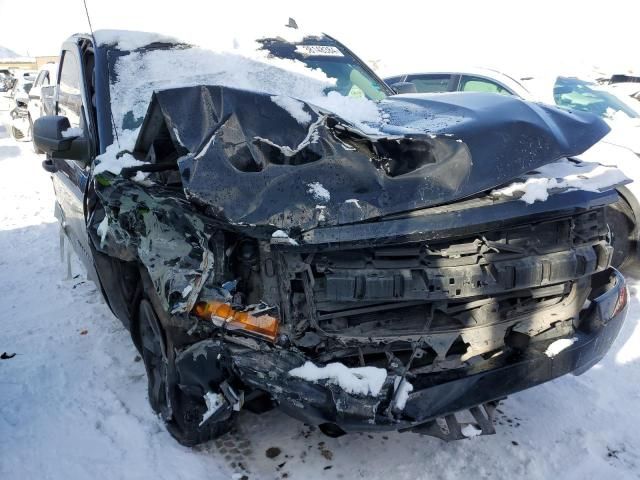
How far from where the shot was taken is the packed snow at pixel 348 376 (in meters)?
1.99

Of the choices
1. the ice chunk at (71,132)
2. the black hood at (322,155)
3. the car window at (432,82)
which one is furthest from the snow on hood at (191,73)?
the car window at (432,82)

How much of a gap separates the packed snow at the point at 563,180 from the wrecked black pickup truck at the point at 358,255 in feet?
0.04

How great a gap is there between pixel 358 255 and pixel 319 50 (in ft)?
8.30

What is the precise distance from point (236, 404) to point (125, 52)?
232 cm

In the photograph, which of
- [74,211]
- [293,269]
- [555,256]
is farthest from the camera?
[74,211]

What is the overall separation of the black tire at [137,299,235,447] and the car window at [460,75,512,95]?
4517 millimetres

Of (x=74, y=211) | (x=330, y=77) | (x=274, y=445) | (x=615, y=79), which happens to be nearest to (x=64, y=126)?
(x=74, y=211)

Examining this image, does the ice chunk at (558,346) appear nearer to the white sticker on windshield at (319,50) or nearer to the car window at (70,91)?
the white sticker on windshield at (319,50)

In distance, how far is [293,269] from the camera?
2.08 metres

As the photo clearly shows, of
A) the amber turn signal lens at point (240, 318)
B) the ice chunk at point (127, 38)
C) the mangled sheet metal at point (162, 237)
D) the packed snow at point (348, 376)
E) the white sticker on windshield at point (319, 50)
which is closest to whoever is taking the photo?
the packed snow at point (348, 376)

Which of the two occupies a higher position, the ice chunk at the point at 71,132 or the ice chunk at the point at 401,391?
the ice chunk at the point at 71,132

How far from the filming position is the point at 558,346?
2.29m

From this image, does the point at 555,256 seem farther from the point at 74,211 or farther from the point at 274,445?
the point at 74,211

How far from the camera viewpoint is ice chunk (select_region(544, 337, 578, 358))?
2253 mm
